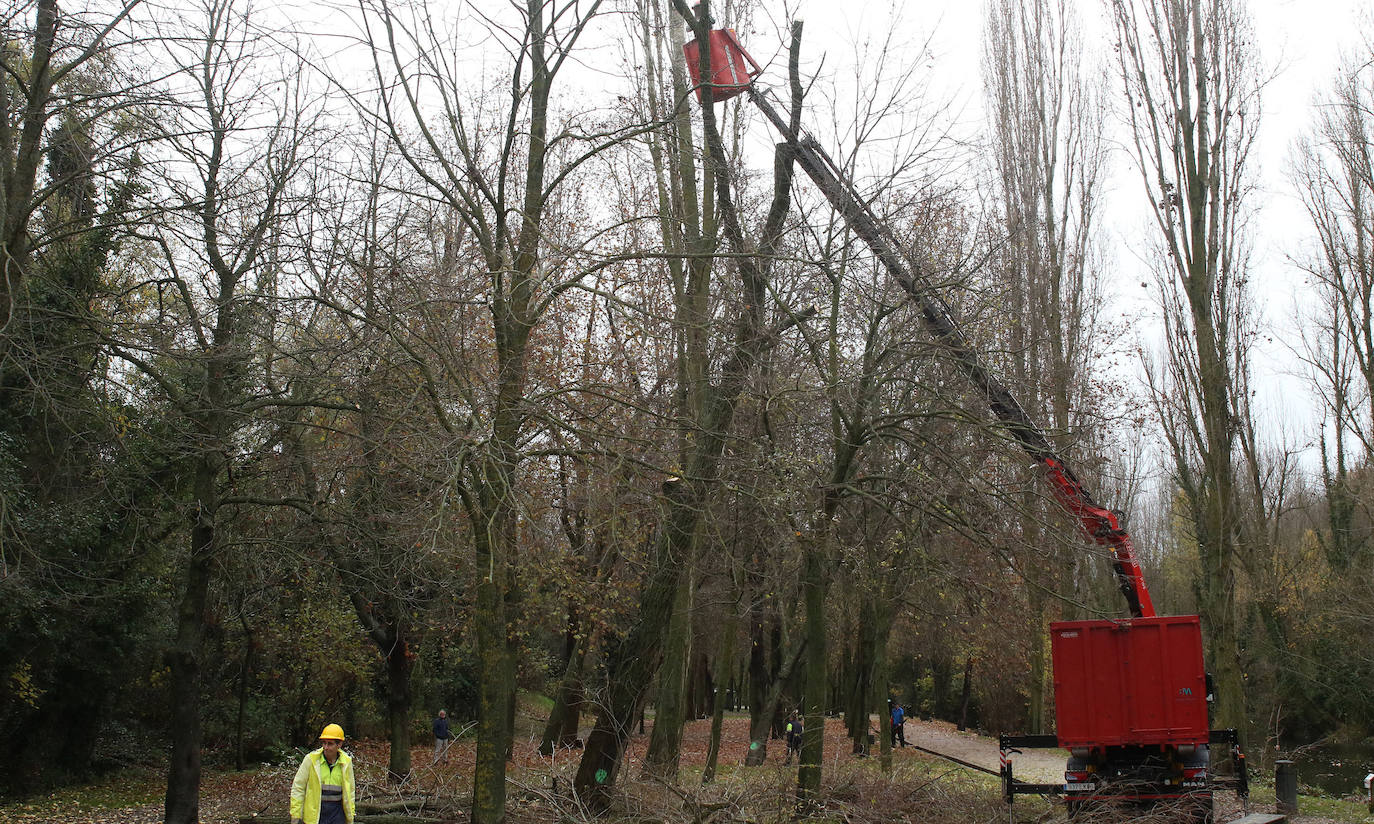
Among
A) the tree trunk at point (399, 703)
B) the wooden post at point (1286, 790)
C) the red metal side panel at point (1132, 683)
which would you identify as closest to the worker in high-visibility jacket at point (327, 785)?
the red metal side panel at point (1132, 683)

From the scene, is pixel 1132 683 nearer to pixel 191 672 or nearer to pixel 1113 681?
pixel 1113 681

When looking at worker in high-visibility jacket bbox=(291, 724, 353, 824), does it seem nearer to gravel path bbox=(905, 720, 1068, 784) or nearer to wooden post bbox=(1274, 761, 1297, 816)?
wooden post bbox=(1274, 761, 1297, 816)

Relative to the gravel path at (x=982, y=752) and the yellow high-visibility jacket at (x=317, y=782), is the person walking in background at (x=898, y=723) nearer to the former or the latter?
the gravel path at (x=982, y=752)

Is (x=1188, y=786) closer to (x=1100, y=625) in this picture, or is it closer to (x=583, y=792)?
(x=1100, y=625)

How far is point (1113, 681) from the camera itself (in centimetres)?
1198

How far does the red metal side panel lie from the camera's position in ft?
38.4

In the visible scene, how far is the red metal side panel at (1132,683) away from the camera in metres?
11.7

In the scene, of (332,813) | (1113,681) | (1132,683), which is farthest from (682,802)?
(1132,683)

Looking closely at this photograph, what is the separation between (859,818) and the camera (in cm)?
1040

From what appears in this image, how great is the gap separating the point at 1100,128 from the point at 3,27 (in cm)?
2557

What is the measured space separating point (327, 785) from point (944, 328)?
7655mm

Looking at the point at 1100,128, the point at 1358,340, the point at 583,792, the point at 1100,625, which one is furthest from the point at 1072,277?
the point at 583,792

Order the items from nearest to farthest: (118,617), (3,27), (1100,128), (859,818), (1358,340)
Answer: (3,27)
(859,818)
(118,617)
(1358,340)
(1100,128)

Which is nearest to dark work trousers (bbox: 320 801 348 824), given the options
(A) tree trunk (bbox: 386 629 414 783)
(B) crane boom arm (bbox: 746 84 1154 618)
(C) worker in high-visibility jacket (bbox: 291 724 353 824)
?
(C) worker in high-visibility jacket (bbox: 291 724 353 824)
